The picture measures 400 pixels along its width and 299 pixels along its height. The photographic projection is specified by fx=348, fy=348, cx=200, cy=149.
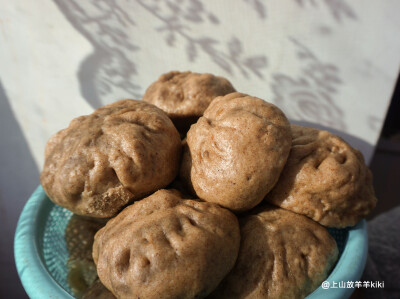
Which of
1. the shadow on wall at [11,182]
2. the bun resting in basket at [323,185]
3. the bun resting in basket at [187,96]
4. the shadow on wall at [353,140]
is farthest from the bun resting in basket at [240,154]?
the shadow on wall at [11,182]

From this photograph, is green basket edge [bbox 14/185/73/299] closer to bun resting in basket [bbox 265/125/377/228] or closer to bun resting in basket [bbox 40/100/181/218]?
bun resting in basket [bbox 40/100/181/218]

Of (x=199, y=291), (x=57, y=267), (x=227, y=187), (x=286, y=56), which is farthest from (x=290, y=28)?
(x=57, y=267)

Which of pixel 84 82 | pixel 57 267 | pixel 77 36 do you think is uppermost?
pixel 77 36

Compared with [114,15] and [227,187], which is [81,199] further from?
[114,15]

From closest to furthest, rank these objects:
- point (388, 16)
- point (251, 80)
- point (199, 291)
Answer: point (199, 291), point (388, 16), point (251, 80)

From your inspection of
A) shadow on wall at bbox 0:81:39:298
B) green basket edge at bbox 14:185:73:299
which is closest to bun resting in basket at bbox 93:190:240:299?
green basket edge at bbox 14:185:73:299

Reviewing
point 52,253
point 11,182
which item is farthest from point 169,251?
point 11,182
